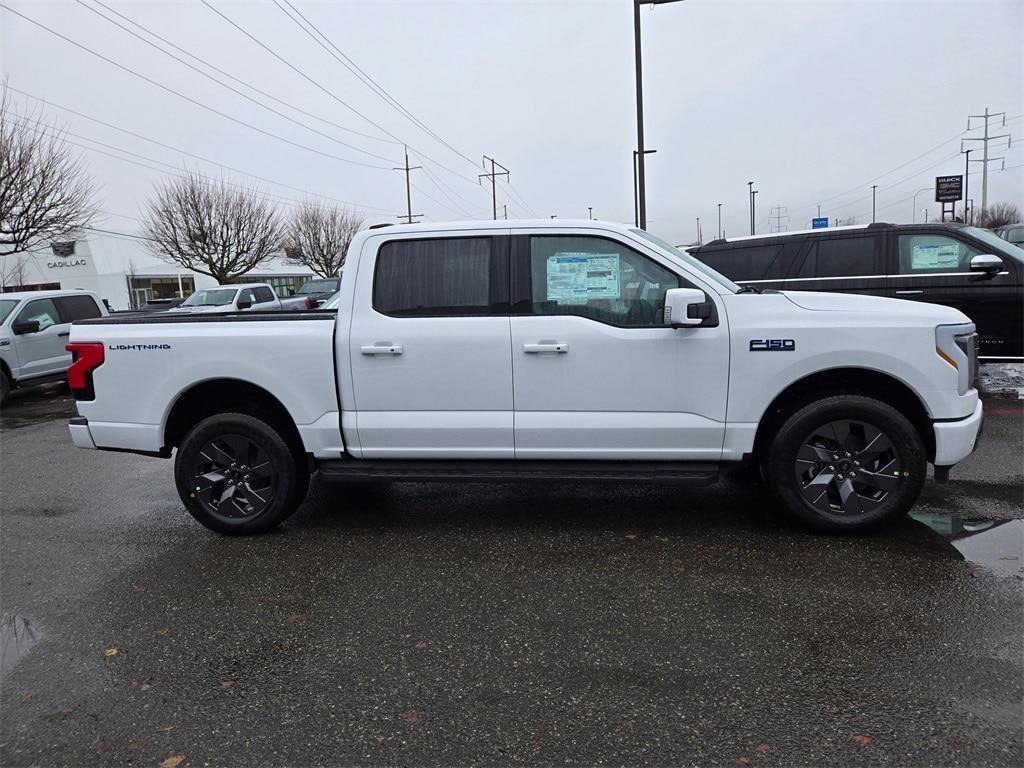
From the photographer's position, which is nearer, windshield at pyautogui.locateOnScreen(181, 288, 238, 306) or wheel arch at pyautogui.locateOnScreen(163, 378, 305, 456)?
wheel arch at pyautogui.locateOnScreen(163, 378, 305, 456)

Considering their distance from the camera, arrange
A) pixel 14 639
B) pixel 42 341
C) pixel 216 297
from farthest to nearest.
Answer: pixel 216 297 → pixel 42 341 → pixel 14 639

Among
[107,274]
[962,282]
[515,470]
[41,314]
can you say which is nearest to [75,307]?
[41,314]

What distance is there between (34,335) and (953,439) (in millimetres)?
12702

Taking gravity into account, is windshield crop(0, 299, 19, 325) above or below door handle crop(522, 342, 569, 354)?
above

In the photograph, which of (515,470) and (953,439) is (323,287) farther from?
(953,439)

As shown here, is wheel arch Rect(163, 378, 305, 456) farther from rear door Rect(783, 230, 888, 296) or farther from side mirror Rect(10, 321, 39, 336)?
side mirror Rect(10, 321, 39, 336)

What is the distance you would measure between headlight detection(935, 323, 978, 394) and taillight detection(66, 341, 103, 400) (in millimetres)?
5359

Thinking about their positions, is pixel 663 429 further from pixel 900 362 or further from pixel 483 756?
pixel 483 756

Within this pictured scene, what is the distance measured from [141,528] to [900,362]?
5246 mm

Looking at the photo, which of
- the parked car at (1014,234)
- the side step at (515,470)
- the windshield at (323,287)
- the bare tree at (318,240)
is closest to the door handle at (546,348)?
the side step at (515,470)

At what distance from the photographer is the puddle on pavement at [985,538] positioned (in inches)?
154

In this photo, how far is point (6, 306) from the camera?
11.3 m

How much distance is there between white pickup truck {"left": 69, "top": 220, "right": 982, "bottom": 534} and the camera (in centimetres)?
416

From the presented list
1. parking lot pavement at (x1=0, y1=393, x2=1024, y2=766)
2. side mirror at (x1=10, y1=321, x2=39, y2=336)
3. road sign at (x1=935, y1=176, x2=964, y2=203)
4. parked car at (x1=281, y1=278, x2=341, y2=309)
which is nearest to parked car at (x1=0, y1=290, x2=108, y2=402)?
side mirror at (x1=10, y1=321, x2=39, y2=336)
